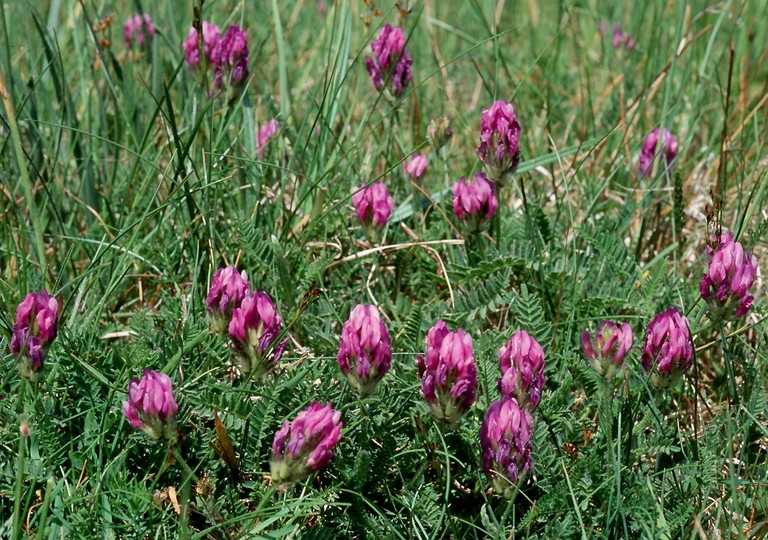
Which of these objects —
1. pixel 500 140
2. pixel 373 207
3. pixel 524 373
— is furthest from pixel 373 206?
pixel 524 373

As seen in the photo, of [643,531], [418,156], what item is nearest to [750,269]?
[643,531]

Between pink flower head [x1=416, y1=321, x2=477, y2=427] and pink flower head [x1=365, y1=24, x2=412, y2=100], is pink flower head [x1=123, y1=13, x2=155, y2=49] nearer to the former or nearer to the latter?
pink flower head [x1=365, y1=24, x2=412, y2=100]

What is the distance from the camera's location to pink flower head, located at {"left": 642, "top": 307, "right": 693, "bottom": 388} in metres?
1.71

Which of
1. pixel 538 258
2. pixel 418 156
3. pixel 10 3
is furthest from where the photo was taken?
pixel 10 3

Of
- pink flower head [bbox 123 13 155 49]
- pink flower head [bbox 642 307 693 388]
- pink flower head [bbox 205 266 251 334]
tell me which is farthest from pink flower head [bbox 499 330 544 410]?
pink flower head [bbox 123 13 155 49]

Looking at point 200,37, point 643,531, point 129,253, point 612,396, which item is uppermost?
point 200,37

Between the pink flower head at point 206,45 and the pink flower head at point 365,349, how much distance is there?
1.09 metres

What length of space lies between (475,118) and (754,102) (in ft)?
3.19

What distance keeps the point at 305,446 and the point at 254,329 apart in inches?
11.0

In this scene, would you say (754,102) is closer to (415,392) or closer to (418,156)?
(418,156)

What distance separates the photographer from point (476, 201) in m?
2.16

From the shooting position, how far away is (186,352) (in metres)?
1.94

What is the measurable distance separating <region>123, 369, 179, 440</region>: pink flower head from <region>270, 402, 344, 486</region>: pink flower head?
0.18 meters

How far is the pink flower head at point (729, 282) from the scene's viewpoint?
69.8 inches
